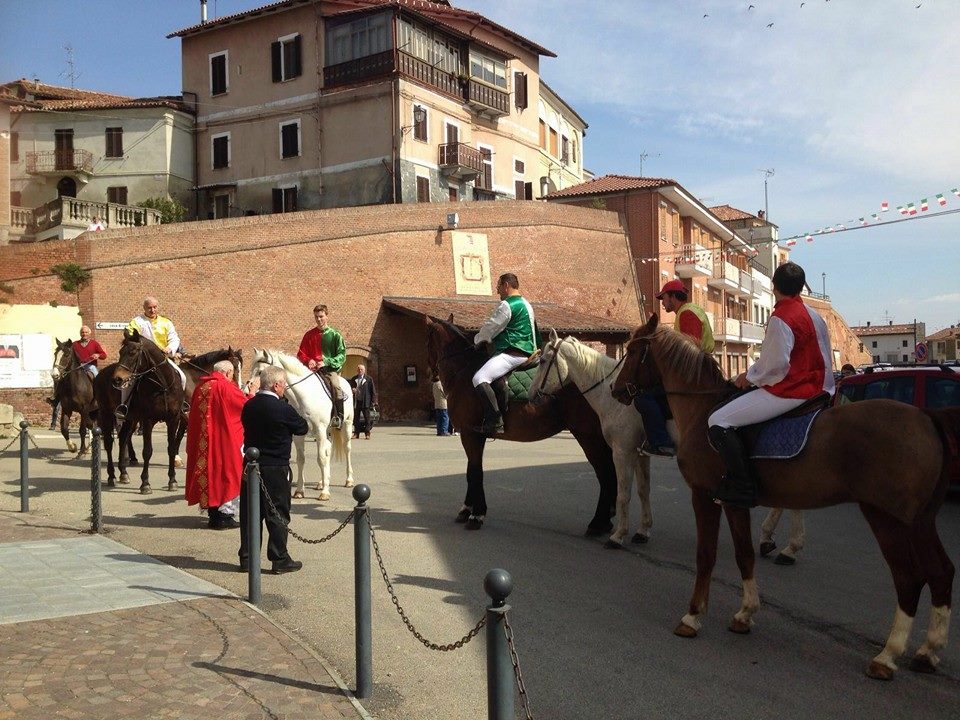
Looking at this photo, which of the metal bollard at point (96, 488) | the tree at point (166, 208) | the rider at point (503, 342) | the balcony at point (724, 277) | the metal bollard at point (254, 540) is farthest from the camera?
the balcony at point (724, 277)

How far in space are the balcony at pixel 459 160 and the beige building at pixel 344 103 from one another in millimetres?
63

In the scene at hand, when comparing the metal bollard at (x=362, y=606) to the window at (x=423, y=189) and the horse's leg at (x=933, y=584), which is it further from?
the window at (x=423, y=189)

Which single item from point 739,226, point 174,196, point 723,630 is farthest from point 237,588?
point 739,226

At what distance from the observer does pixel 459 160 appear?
129ft

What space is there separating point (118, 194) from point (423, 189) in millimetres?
15544

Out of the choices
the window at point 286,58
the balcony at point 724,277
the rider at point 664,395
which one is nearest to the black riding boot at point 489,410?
the rider at point 664,395

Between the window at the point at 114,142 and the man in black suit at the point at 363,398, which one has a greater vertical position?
the window at the point at 114,142

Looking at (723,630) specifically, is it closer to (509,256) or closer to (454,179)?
(509,256)

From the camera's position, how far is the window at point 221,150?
4088 centimetres

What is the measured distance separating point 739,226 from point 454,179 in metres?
39.8

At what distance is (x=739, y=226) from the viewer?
7225 cm

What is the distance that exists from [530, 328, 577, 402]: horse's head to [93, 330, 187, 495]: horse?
603 centimetres

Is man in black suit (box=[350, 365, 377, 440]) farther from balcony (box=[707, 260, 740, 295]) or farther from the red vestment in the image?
balcony (box=[707, 260, 740, 295])

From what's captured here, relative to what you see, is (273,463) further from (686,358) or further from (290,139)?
(290,139)
